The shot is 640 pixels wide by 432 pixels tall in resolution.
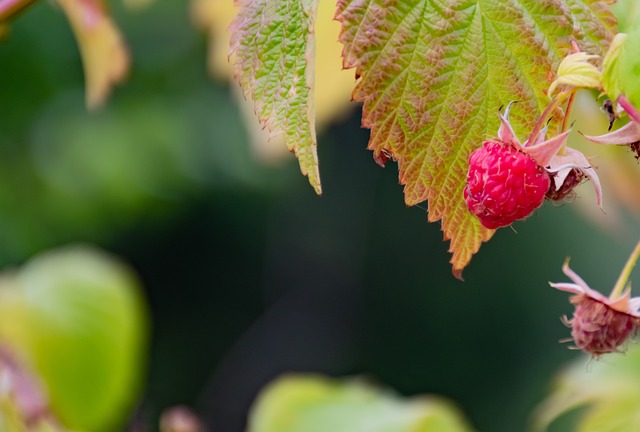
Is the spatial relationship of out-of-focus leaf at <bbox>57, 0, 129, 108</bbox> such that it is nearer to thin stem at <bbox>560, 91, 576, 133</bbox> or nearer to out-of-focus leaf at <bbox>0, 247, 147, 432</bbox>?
out-of-focus leaf at <bbox>0, 247, 147, 432</bbox>

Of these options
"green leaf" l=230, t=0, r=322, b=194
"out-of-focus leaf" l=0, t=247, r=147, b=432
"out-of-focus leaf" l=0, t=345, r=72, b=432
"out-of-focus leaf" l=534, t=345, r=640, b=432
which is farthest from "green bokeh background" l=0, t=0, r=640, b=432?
"green leaf" l=230, t=0, r=322, b=194

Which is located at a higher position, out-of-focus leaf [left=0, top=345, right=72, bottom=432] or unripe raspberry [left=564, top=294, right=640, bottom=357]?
unripe raspberry [left=564, top=294, right=640, bottom=357]

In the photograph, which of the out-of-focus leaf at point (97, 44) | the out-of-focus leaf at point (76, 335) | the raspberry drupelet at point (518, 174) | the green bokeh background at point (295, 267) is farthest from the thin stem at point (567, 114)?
the green bokeh background at point (295, 267)

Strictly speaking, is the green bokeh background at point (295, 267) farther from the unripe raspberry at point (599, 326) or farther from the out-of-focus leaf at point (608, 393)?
the unripe raspberry at point (599, 326)

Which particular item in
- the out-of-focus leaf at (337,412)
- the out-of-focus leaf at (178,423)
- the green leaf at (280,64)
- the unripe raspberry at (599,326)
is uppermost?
the green leaf at (280,64)

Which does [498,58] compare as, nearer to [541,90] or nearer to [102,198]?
[541,90]

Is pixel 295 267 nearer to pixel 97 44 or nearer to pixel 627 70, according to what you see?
pixel 97 44
